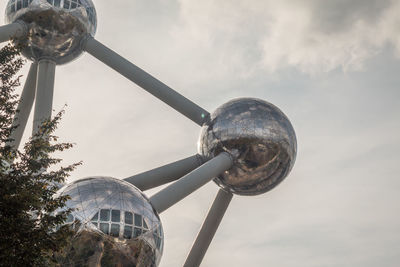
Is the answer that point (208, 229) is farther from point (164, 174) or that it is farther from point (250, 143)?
point (250, 143)

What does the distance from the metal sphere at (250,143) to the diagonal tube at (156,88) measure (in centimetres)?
49

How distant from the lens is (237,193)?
16344 millimetres

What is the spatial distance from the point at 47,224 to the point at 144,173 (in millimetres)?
6268

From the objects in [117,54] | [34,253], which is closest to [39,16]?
[117,54]

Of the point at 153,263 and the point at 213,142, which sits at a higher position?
the point at 213,142

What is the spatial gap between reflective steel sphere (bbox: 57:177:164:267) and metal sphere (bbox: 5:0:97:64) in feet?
20.3

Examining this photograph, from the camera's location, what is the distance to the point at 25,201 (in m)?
8.06

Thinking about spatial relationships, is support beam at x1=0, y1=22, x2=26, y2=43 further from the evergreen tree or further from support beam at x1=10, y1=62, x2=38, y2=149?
the evergreen tree

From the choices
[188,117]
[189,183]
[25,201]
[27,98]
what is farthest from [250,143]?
[25,201]

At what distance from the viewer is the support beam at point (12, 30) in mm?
14484

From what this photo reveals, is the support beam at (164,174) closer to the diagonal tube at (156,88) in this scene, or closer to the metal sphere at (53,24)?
the diagonal tube at (156,88)

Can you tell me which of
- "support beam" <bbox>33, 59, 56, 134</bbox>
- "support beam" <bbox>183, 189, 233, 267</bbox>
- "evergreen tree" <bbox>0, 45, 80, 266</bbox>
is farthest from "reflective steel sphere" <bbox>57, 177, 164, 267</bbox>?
"support beam" <bbox>183, 189, 233, 267</bbox>

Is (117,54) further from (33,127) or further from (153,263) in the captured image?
(153,263)

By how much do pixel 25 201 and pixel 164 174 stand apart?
7.13m
